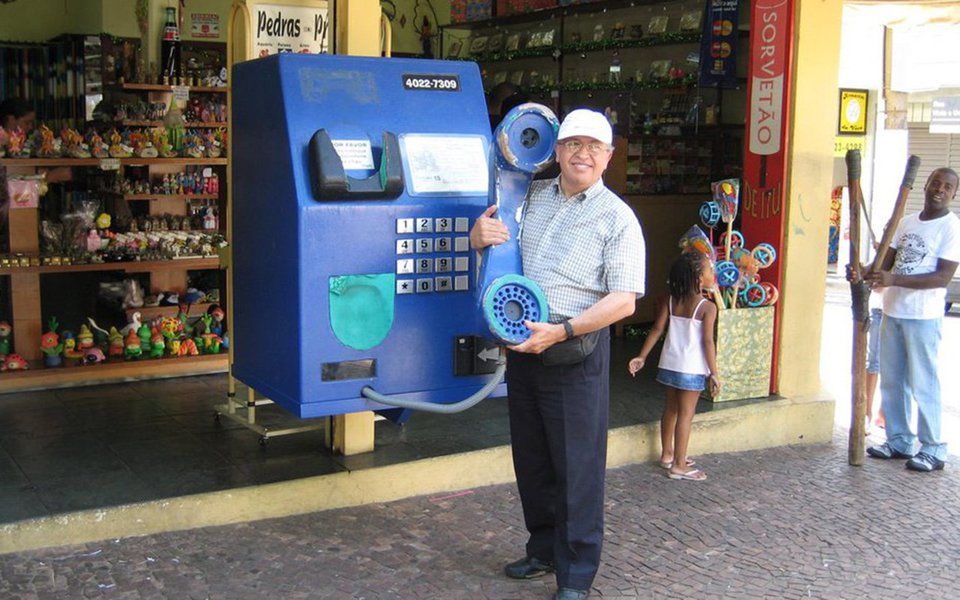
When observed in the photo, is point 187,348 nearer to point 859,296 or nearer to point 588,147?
point 588,147

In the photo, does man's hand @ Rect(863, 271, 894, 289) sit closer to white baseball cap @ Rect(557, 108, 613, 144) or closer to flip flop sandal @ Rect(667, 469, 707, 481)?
flip flop sandal @ Rect(667, 469, 707, 481)

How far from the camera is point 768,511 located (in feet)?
17.5

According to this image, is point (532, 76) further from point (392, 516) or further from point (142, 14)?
point (392, 516)

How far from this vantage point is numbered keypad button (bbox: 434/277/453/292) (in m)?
4.72

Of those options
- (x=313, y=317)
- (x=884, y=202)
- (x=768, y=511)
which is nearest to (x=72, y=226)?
(x=313, y=317)

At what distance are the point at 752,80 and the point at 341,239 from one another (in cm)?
332

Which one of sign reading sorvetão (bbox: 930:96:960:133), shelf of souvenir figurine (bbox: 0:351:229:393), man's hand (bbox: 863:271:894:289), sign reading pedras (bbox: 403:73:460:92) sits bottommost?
shelf of souvenir figurine (bbox: 0:351:229:393)

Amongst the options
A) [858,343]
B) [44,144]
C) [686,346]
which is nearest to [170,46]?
[44,144]

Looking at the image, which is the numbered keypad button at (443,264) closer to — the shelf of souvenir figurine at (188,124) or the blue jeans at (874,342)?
the blue jeans at (874,342)

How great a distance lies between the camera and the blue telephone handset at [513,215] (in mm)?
3857

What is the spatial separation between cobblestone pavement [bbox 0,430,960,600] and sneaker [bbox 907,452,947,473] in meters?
0.22

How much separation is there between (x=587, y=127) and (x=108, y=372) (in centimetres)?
417

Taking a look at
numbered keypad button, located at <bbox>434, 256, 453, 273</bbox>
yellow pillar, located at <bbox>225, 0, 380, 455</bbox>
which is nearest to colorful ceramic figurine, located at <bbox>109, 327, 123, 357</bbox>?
yellow pillar, located at <bbox>225, 0, 380, 455</bbox>

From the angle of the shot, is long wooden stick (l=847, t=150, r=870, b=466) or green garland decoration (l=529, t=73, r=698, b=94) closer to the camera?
long wooden stick (l=847, t=150, r=870, b=466)
